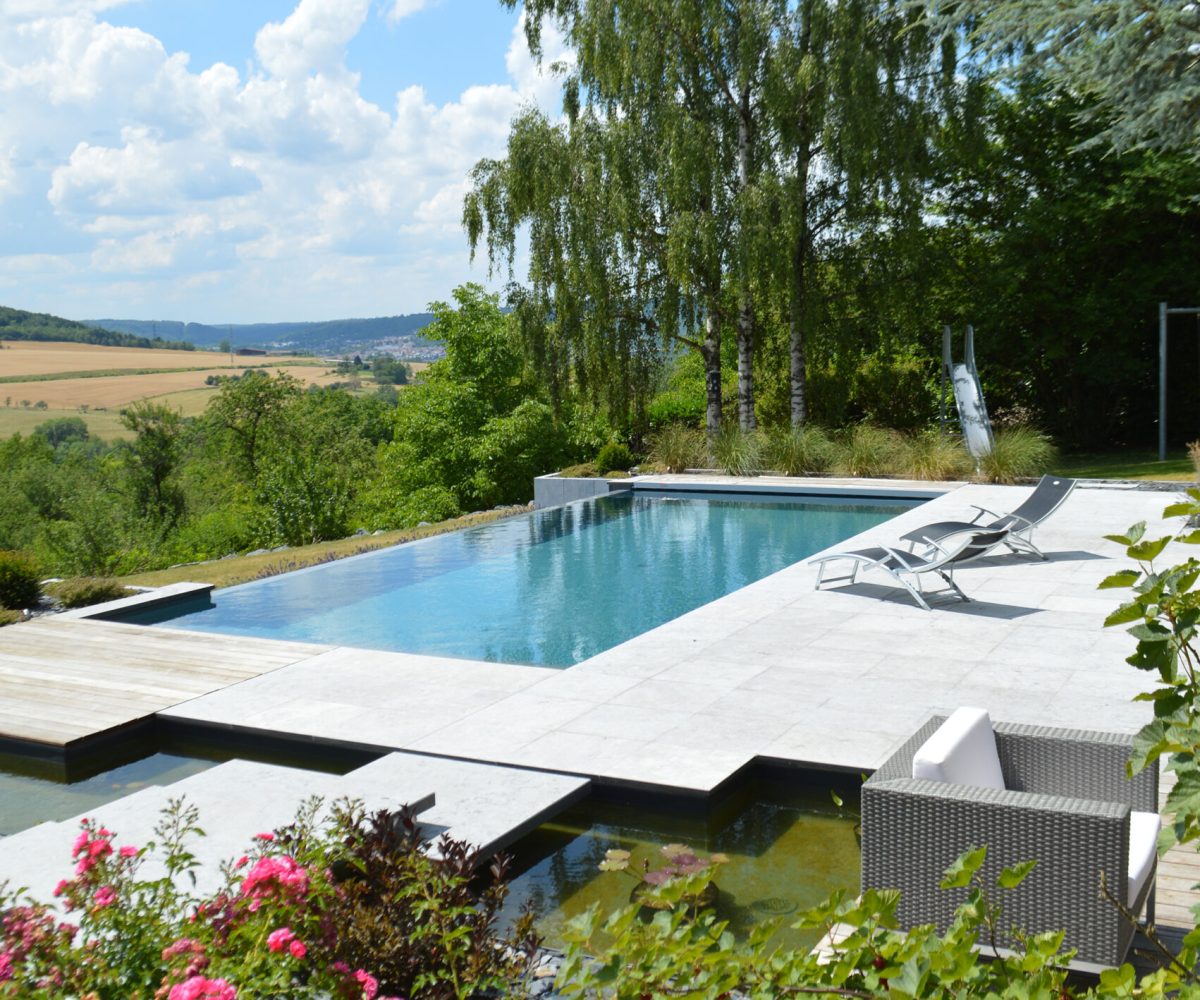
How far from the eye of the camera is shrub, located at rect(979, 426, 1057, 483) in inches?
598

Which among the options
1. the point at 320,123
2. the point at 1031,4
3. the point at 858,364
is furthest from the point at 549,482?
the point at 1031,4

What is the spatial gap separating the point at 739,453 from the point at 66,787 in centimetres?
1231

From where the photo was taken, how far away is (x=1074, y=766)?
3.87 meters

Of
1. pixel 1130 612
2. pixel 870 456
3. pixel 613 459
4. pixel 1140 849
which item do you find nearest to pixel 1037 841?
pixel 1140 849

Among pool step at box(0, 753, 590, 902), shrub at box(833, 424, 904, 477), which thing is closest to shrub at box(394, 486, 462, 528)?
shrub at box(833, 424, 904, 477)

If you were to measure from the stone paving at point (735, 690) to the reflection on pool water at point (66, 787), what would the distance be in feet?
0.97

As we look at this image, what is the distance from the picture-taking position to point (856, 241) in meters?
18.1

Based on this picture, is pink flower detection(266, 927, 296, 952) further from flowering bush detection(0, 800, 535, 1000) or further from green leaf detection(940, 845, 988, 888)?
green leaf detection(940, 845, 988, 888)

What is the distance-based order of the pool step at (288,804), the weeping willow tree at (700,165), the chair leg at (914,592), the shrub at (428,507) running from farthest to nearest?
1. the shrub at (428,507)
2. the weeping willow tree at (700,165)
3. the chair leg at (914,592)
4. the pool step at (288,804)

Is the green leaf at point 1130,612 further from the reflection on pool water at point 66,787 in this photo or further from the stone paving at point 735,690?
the reflection on pool water at point 66,787

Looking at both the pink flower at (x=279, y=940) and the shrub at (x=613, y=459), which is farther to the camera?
the shrub at (x=613, y=459)

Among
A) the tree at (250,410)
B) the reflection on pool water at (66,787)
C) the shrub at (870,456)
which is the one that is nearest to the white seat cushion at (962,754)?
the reflection on pool water at (66,787)

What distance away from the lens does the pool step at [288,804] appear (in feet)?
13.8

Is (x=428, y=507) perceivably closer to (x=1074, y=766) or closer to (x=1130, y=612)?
(x=1074, y=766)
